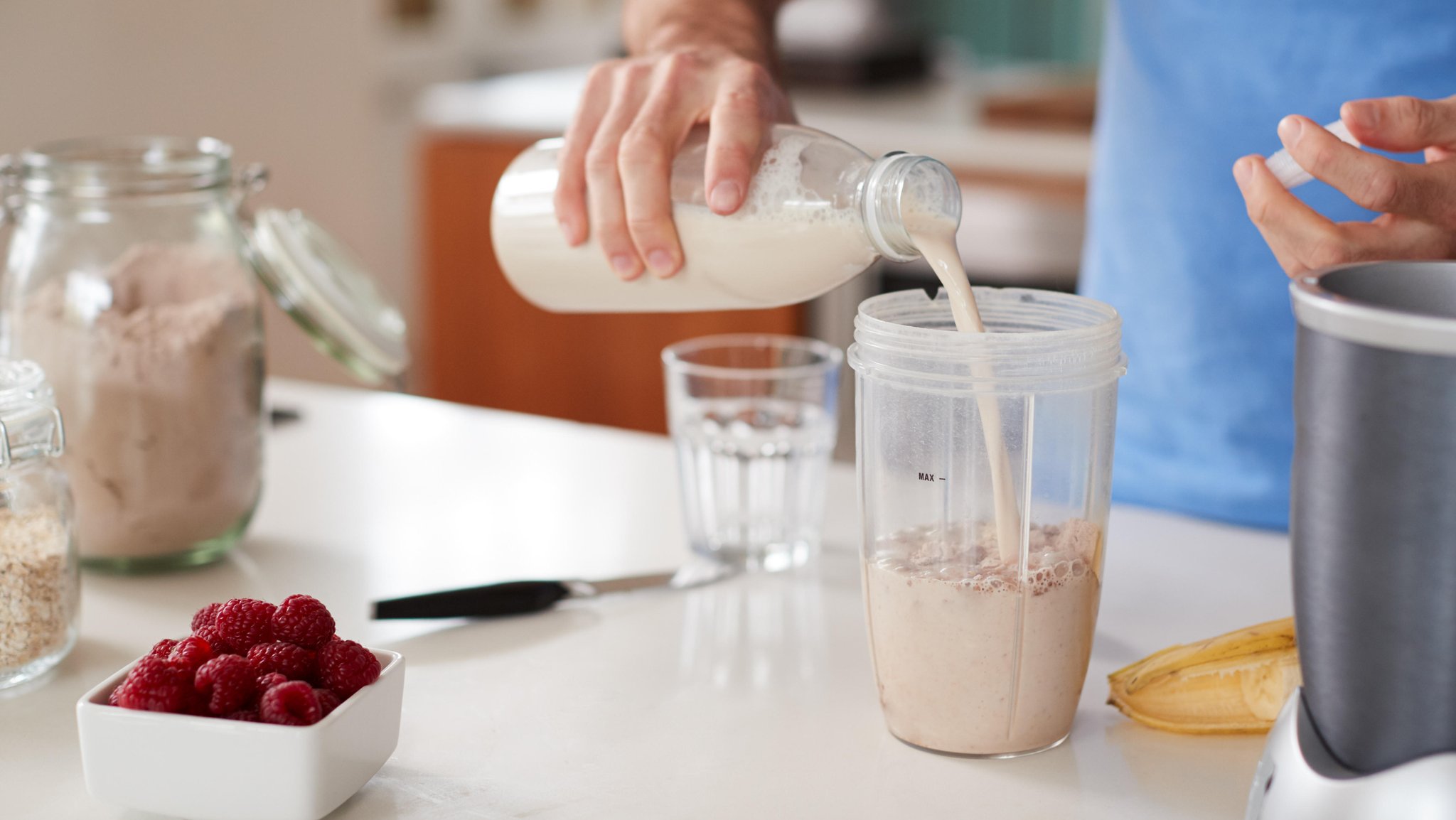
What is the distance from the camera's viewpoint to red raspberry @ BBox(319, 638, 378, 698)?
2.05 ft

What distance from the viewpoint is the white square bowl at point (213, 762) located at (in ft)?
1.94

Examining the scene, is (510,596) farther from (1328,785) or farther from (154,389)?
(1328,785)

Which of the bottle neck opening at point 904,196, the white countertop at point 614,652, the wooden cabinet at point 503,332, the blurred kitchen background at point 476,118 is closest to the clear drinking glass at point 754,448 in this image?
the white countertop at point 614,652

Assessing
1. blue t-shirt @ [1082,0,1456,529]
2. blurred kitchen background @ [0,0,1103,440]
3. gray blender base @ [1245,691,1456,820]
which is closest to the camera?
gray blender base @ [1245,691,1456,820]

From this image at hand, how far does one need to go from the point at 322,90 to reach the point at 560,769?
9.59 ft

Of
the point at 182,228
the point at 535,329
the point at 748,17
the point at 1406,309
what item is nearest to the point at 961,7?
the point at 535,329

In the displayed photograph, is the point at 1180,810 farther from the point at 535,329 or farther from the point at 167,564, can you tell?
the point at 535,329

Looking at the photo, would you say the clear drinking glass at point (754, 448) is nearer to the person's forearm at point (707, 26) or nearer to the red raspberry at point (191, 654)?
the person's forearm at point (707, 26)

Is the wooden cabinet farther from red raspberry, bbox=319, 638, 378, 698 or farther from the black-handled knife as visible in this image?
red raspberry, bbox=319, 638, 378, 698

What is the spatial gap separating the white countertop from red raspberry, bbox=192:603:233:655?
8 cm

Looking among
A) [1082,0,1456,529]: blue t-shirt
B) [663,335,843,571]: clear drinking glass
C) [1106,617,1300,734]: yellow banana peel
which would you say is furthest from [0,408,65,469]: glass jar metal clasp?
[1082,0,1456,529]: blue t-shirt

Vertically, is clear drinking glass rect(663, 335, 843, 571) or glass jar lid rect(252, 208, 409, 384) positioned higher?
glass jar lid rect(252, 208, 409, 384)

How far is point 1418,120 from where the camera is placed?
67 cm

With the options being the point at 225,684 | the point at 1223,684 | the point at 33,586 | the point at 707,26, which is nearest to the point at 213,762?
the point at 225,684
